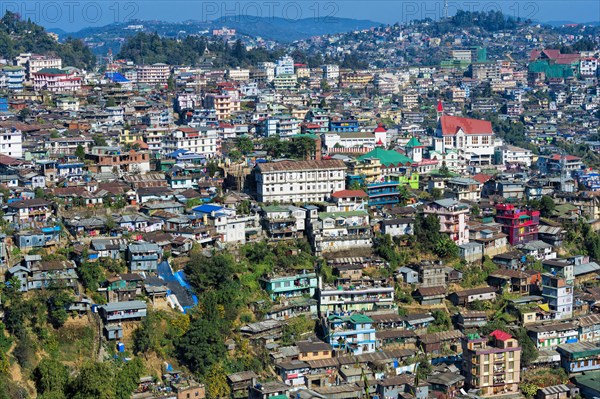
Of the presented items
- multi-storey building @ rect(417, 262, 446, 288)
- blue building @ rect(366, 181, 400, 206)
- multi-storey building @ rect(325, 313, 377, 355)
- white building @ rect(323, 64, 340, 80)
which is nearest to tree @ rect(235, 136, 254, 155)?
blue building @ rect(366, 181, 400, 206)

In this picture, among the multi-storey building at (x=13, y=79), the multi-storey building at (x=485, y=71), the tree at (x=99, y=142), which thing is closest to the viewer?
the tree at (x=99, y=142)

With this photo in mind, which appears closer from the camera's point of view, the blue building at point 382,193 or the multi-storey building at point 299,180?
the multi-storey building at point 299,180

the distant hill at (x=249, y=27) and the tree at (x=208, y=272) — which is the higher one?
the distant hill at (x=249, y=27)

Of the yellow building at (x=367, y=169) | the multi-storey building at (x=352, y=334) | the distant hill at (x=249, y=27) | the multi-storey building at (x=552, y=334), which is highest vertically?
the distant hill at (x=249, y=27)

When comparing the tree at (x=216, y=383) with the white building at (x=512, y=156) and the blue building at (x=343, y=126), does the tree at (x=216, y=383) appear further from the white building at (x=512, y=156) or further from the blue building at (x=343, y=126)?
the white building at (x=512, y=156)

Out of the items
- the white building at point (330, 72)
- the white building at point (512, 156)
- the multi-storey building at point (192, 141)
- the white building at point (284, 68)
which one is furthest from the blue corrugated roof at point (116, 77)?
the white building at point (512, 156)

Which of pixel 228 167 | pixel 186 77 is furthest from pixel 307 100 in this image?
pixel 228 167

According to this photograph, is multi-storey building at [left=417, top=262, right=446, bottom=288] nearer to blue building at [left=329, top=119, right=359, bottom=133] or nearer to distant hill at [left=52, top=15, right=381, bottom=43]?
blue building at [left=329, top=119, right=359, bottom=133]
